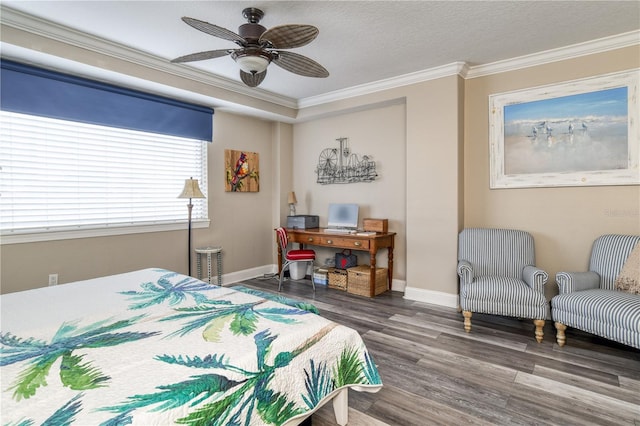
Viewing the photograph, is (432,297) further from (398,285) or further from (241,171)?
(241,171)

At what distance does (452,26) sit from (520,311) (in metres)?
2.45

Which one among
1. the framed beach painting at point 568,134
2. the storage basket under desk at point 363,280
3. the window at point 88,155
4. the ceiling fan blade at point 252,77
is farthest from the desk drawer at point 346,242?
the ceiling fan blade at point 252,77

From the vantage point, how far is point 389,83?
398 centimetres

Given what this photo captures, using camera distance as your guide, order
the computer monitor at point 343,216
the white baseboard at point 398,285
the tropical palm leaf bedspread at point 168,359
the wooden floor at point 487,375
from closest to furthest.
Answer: the tropical palm leaf bedspread at point 168,359
the wooden floor at point 487,375
the white baseboard at point 398,285
the computer monitor at point 343,216

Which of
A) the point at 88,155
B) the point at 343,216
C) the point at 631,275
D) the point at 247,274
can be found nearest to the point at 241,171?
the point at 247,274

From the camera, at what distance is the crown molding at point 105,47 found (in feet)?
8.25

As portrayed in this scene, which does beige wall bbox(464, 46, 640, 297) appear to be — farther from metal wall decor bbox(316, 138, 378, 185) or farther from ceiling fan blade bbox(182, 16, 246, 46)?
ceiling fan blade bbox(182, 16, 246, 46)


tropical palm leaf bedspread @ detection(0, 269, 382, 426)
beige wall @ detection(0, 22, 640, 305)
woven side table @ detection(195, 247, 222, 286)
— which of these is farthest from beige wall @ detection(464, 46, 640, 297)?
woven side table @ detection(195, 247, 222, 286)

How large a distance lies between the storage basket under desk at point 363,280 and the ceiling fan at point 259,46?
2.41 meters

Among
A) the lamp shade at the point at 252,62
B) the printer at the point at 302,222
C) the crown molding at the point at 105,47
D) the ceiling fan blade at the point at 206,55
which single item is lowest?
the printer at the point at 302,222

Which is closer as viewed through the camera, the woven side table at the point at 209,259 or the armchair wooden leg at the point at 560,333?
the armchair wooden leg at the point at 560,333

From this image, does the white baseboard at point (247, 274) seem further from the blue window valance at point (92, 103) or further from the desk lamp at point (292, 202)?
the blue window valance at point (92, 103)

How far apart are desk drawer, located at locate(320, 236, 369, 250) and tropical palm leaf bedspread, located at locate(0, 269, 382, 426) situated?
2133mm

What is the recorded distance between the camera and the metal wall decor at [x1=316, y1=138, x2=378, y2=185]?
179 inches
